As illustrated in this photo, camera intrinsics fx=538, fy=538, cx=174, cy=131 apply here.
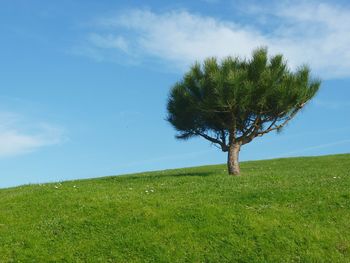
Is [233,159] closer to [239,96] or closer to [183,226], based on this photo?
[239,96]

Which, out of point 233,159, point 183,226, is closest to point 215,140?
point 233,159

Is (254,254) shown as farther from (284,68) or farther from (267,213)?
(284,68)

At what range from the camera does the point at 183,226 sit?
21188mm

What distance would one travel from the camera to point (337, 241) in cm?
2020

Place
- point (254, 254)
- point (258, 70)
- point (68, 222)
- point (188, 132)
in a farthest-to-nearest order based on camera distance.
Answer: point (188, 132)
point (258, 70)
point (68, 222)
point (254, 254)

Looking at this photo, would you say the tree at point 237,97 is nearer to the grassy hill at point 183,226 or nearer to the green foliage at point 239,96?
the green foliage at point 239,96

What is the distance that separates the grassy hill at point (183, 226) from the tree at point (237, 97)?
12.9 meters

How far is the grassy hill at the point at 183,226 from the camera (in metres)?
19.5

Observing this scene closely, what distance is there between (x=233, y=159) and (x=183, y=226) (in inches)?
783

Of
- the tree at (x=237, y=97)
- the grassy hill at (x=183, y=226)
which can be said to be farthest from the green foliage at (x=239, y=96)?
the grassy hill at (x=183, y=226)

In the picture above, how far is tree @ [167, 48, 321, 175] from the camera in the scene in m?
38.9

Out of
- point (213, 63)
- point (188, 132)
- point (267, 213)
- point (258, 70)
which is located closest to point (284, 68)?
point (258, 70)

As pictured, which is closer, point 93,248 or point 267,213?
point 93,248

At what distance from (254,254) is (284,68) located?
80.3 ft
